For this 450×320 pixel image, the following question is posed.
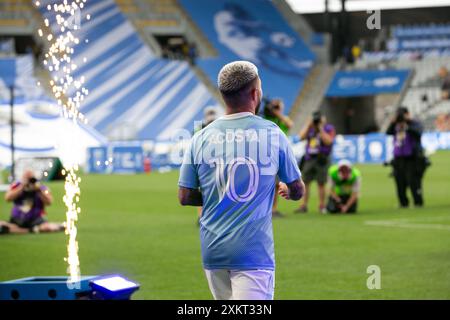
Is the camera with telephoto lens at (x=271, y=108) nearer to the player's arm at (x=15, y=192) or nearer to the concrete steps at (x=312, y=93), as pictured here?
the player's arm at (x=15, y=192)

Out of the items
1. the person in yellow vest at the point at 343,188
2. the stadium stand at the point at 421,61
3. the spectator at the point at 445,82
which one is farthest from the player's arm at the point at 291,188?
the spectator at the point at 445,82

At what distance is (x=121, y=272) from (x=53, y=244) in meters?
3.37

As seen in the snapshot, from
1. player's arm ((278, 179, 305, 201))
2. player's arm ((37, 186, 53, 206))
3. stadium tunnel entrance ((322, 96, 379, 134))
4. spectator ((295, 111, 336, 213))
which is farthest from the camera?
stadium tunnel entrance ((322, 96, 379, 134))

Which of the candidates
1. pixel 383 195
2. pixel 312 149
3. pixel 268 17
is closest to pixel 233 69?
pixel 312 149

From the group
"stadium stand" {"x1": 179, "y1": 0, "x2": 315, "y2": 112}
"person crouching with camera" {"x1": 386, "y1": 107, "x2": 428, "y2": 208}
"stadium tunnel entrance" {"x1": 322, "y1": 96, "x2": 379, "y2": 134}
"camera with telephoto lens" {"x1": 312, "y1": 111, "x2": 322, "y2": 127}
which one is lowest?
"person crouching with camera" {"x1": 386, "y1": 107, "x2": 428, "y2": 208}

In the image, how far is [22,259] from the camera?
1362 centimetres

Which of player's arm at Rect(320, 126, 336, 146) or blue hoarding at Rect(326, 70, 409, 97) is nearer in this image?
player's arm at Rect(320, 126, 336, 146)

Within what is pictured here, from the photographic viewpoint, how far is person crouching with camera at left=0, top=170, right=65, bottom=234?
16.7 meters

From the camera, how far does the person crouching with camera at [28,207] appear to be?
1667cm

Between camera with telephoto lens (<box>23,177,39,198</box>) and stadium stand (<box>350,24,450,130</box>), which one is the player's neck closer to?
camera with telephoto lens (<box>23,177,39,198</box>)

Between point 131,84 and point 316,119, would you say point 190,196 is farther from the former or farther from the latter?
point 131,84

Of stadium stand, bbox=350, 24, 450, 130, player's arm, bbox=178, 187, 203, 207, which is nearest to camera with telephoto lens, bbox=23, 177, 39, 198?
player's arm, bbox=178, 187, 203, 207

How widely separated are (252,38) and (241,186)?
51352mm
